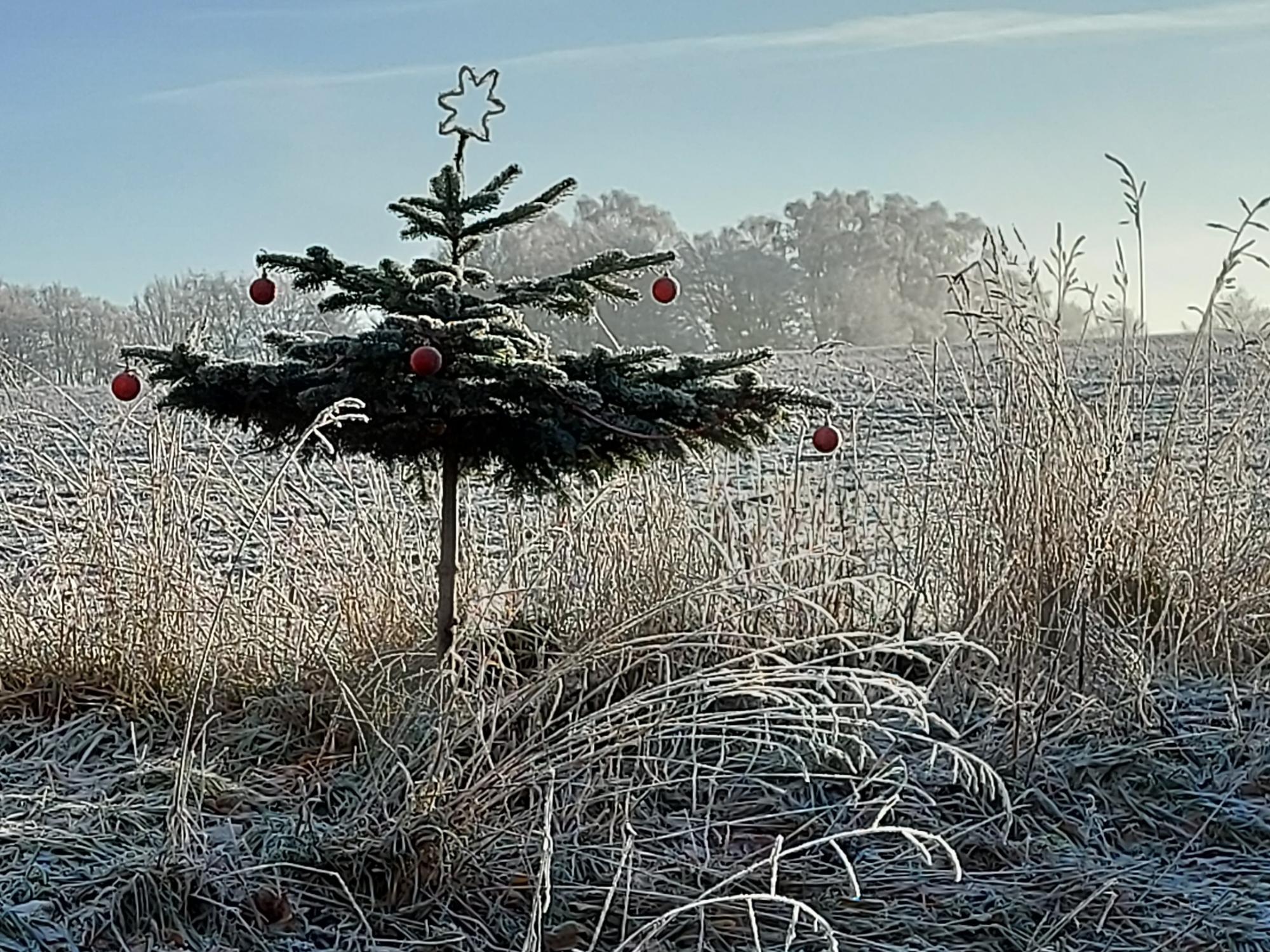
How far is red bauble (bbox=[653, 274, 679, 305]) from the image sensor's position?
6.92ft

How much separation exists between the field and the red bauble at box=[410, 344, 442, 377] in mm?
245

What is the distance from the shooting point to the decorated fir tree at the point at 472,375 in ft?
6.57

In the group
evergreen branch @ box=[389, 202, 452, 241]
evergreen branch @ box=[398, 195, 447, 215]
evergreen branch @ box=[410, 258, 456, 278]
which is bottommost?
evergreen branch @ box=[410, 258, 456, 278]

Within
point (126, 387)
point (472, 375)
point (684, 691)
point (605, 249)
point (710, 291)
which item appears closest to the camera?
point (684, 691)

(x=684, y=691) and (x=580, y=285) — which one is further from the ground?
(x=580, y=285)

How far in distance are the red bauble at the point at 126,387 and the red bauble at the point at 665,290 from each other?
914 mm

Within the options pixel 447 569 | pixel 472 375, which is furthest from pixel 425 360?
pixel 447 569

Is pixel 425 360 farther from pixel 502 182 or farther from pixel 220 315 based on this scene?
pixel 220 315

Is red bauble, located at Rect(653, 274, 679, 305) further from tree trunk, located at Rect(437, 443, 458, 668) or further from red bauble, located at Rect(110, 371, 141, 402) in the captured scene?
red bauble, located at Rect(110, 371, 141, 402)

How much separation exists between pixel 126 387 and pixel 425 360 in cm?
64

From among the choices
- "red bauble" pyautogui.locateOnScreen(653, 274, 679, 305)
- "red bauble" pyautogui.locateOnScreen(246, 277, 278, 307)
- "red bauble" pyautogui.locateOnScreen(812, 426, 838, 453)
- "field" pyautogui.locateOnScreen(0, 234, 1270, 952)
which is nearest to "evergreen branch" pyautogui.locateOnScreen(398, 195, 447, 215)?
"red bauble" pyautogui.locateOnScreen(246, 277, 278, 307)

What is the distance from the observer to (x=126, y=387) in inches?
84.0

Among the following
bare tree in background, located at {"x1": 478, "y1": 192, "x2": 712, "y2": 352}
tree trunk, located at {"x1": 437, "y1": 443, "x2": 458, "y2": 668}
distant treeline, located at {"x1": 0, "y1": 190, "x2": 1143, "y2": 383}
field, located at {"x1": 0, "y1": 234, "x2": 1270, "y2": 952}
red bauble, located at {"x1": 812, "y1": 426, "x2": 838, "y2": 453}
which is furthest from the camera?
distant treeline, located at {"x1": 0, "y1": 190, "x2": 1143, "y2": 383}

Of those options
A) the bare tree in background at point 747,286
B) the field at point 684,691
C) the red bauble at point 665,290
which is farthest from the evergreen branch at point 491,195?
the bare tree in background at point 747,286
